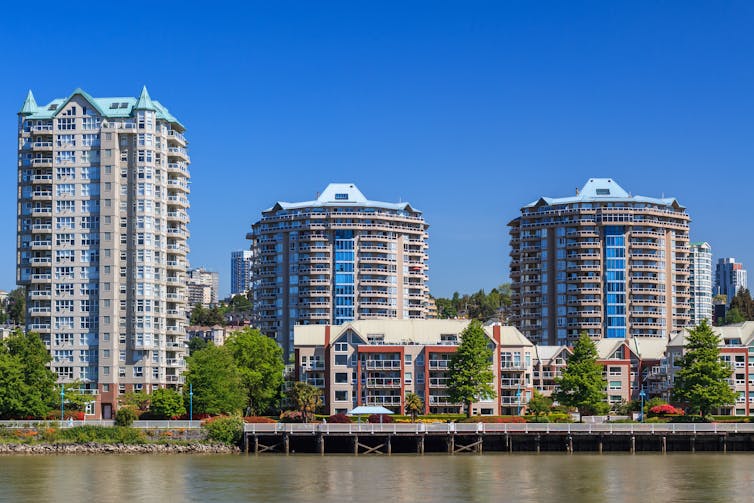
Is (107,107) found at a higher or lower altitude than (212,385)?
higher

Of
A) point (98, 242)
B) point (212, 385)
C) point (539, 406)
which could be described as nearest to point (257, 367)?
point (212, 385)

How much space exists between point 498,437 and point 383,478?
34.6 meters

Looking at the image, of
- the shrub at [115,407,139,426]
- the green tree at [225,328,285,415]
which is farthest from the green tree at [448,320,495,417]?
the shrub at [115,407,139,426]

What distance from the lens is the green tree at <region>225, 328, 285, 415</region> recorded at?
16575cm

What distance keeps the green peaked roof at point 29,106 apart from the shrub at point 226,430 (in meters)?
60.6

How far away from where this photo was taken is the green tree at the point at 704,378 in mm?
149375

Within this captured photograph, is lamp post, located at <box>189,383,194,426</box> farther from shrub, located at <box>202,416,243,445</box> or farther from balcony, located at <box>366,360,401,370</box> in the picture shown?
balcony, located at <box>366,360,401,370</box>

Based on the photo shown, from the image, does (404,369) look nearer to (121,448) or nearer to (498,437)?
(498,437)

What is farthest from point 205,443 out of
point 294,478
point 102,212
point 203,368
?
point 102,212

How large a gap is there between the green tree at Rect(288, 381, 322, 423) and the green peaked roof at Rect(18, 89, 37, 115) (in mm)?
52082

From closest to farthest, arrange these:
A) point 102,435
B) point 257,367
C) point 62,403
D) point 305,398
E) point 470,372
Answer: point 102,435 < point 62,403 < point 305,398 < point 470,372 < point 257,367

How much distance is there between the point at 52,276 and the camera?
17112 centimetres

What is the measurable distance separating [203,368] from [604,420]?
48.3 m

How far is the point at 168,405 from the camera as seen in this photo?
497ft
